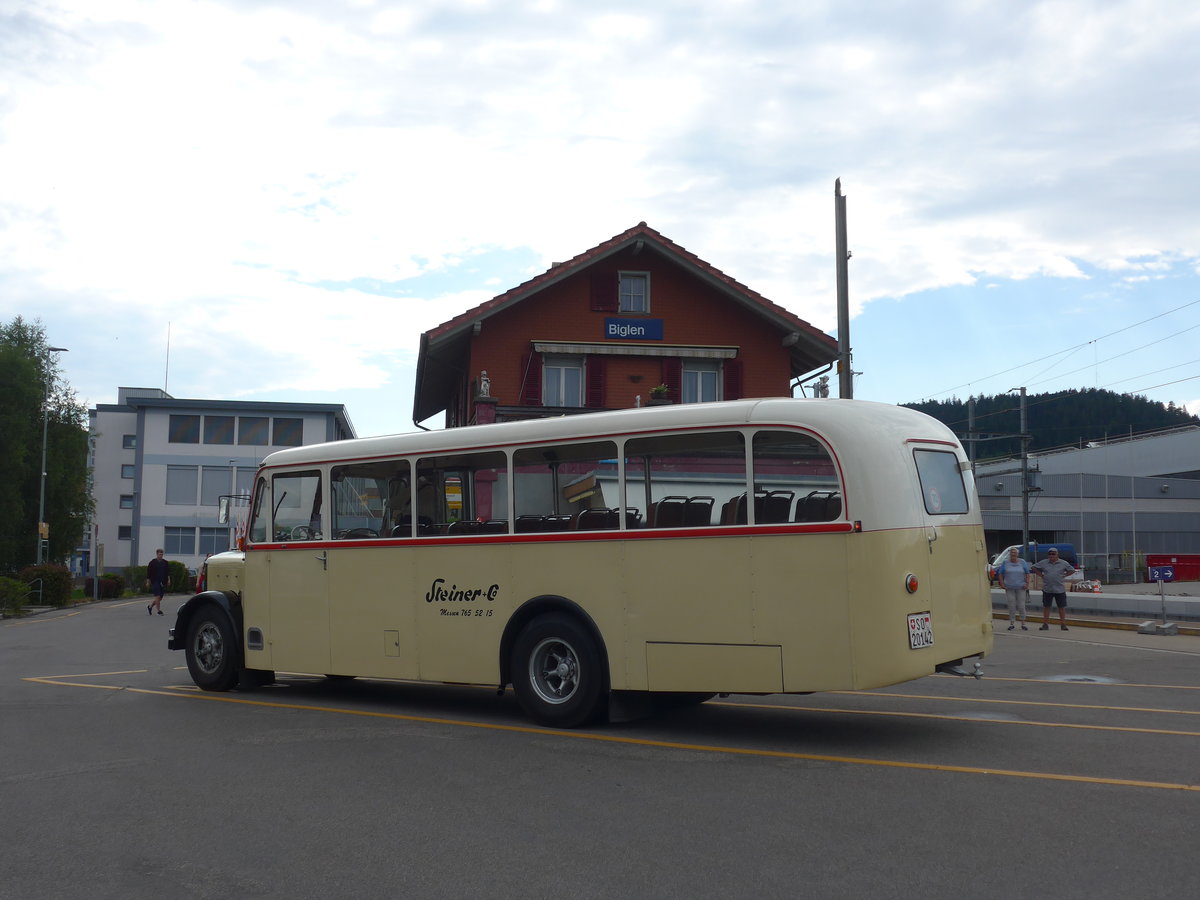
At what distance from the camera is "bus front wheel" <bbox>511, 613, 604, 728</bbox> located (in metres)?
9.41

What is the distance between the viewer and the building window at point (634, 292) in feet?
107

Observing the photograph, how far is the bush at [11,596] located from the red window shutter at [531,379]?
1537 cm

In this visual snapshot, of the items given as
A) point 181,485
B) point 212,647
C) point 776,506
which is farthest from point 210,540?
point 776,506

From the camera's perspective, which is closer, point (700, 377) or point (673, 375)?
point (673, 375)

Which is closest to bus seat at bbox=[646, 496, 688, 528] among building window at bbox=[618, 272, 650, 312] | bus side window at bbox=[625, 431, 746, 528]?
bus side window at bbox=[625, 431, 746, 528]

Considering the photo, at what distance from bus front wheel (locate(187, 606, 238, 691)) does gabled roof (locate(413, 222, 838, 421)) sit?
59.8ft

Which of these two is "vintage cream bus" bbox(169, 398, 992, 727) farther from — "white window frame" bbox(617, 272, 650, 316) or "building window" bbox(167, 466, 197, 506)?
"building window" bbox(167, 466, 197, 506)

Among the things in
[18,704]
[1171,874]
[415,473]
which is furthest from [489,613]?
[1171,874]

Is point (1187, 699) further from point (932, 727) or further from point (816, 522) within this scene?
point (816, 522)

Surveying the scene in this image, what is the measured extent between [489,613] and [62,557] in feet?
211

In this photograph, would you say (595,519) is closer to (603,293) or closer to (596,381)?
(596,381)

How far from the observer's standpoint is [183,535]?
7056 cm

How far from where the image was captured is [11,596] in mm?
32688

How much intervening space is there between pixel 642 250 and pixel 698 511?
24.0 meters
